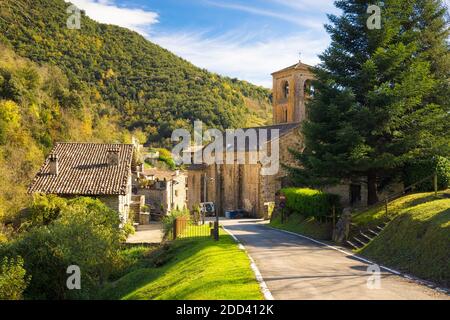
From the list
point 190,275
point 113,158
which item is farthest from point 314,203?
point 113,158

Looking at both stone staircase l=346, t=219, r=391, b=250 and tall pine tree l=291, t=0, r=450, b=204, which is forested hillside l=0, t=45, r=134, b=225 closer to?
tall pine tree l=291, t=0, r=450, b=204

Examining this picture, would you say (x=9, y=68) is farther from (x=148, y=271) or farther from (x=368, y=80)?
(x=368, y=80)

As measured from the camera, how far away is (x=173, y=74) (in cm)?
9162

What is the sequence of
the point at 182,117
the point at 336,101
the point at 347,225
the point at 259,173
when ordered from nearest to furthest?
the point at 347,225 → the point at 336,101 → the point at 259,173 → the point at 182,117

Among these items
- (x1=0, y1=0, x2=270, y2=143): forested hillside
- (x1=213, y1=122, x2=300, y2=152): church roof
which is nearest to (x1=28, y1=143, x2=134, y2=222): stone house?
(x1=213, y1=122, x2=300, y2=152): church roof

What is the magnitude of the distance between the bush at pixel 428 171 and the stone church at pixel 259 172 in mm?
19458

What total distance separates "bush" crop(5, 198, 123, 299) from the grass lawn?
104cm

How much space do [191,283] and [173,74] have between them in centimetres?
8094

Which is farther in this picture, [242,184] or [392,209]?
[242,184]

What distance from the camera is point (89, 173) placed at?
31.5 metres

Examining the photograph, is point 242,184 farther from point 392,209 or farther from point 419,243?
point 419,243

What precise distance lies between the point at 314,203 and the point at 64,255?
14.1m

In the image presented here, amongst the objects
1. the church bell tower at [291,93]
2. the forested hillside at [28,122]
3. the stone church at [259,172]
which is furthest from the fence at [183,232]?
the church bell tower at [291,93]

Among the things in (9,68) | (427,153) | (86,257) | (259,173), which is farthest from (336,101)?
(9,68)
